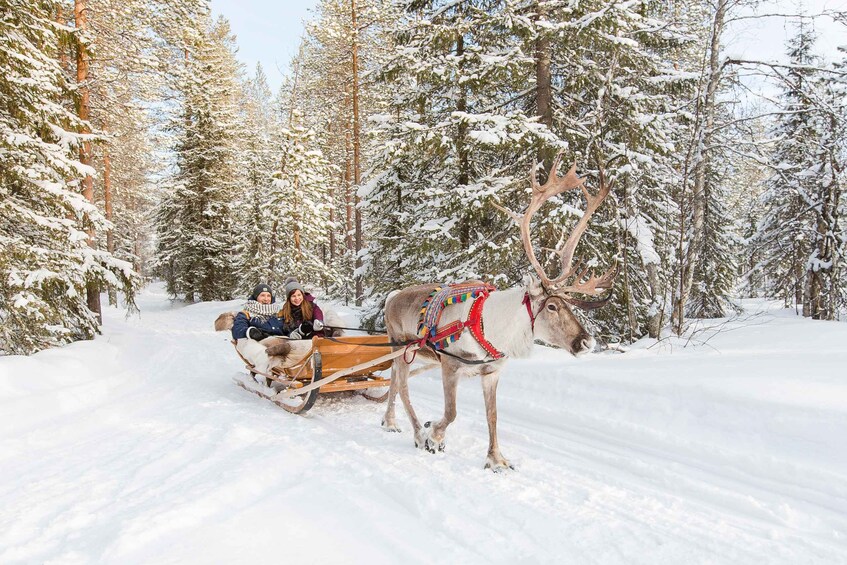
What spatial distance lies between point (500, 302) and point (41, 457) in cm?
470

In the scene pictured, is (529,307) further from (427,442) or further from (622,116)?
(622,116)

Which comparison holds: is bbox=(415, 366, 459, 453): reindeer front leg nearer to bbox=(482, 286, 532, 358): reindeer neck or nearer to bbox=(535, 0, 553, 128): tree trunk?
bbox=(482, 286, 532, 358): reindeer neck

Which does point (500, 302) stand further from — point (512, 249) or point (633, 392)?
point (512, 249)

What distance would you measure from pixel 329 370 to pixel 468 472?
249 centimetres

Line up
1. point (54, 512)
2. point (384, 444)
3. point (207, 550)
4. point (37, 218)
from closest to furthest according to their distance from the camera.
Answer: point (207, 550) → point (54, 512) → point (384, 444) → point (37, 218)

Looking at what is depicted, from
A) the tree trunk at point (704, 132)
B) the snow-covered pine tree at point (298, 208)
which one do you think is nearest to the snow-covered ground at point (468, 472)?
the tree trunk at point (704, 132)

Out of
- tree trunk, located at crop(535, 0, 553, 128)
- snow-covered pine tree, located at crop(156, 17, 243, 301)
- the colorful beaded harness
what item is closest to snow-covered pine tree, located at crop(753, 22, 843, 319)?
tree trunk, located at crop(535, 0, 553, 128)

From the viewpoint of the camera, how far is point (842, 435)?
407cm

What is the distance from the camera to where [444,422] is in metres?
4.76

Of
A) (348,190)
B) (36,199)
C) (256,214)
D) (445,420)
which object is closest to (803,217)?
(445,420)

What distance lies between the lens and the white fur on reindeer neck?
7926 mm

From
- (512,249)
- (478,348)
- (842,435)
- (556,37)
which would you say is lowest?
A: (842,435)

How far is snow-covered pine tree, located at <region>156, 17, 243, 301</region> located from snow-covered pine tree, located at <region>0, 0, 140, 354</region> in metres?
15.8

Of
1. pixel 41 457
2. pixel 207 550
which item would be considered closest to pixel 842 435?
pixel 207 550
